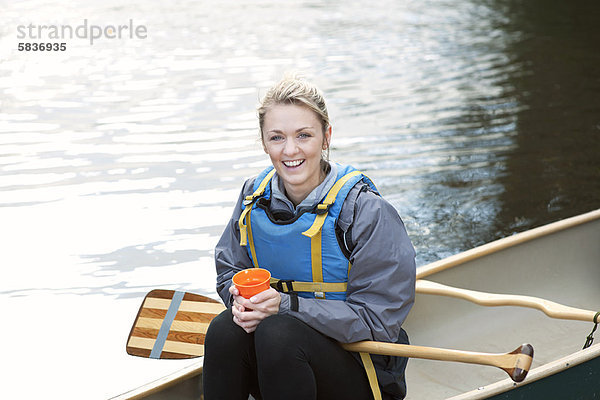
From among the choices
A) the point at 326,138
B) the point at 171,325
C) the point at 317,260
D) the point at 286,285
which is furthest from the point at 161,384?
the point at 326,138

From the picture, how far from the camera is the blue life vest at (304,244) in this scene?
71.1 inches

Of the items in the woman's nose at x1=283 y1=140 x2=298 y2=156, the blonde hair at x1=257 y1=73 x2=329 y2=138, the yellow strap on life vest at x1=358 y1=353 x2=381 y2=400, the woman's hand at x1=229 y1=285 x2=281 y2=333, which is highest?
the blonde hair at x1=257 y1=73 x2=329 y2=138

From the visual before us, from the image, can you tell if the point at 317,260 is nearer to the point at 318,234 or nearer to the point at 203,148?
the point at 318,234

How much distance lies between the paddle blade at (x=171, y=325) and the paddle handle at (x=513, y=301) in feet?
2.46

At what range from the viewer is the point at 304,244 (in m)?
1.82

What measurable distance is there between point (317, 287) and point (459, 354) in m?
0.39

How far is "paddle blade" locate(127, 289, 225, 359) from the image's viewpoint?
2408mm

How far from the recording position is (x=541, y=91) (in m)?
7.30

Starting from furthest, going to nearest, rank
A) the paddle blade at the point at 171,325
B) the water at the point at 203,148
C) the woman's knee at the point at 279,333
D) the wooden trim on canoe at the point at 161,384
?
the water at the point at 203,148, the paddle blade at the point at 171,325, the wooden trim on canoe at the point at 161,384, the woman's knee at the point at 279,333

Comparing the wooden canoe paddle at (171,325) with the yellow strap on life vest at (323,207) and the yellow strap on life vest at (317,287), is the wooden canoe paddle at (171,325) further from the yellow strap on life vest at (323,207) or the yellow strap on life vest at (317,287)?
the yellow strap on life vest at (323,207)

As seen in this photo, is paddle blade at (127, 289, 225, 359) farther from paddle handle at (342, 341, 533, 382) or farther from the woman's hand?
paddle handle at (342, 341, 533, 382)

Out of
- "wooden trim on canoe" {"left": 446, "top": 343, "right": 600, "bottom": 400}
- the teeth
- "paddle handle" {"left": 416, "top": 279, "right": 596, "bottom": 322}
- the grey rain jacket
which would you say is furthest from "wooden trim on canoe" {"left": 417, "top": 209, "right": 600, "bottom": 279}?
the teeth

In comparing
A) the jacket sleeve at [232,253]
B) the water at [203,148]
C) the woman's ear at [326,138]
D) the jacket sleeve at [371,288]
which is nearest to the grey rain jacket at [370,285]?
the jacket sleeve at [371,288]

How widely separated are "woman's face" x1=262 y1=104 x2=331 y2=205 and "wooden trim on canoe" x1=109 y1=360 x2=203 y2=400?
2.25ft
